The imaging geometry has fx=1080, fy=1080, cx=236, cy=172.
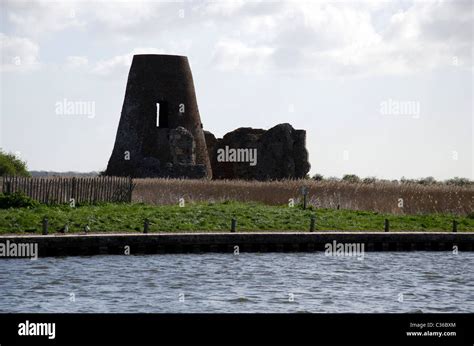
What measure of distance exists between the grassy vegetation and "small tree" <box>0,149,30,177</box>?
24.5 metres

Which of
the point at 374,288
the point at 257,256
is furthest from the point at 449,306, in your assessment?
the point at 257,256

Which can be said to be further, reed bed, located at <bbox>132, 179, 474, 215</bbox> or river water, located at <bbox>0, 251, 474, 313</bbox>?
reed bed, located at <bbox>132, 179, 474, 215</bbox>

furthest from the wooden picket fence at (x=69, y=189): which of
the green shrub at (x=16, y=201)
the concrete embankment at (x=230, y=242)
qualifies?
the concrete embankment at (x=230, y=242)

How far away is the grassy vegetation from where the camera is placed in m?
30.9

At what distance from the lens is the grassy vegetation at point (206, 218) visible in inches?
1216

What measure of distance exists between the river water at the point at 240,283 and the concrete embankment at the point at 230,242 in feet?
1.63

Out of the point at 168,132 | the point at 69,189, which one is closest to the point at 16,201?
the point at 69,189

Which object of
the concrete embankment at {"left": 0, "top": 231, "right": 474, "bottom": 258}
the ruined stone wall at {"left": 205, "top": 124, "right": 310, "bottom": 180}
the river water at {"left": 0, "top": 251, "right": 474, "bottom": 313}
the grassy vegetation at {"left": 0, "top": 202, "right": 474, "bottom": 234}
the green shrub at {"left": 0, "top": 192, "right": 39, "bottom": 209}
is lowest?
the river water at {"left": 0, "top": 251, "right": 474, "bottom": 313}

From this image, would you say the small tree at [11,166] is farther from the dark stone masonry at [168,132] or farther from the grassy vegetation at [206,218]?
the grassy vegetation at [206,218]

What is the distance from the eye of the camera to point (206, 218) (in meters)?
33.7

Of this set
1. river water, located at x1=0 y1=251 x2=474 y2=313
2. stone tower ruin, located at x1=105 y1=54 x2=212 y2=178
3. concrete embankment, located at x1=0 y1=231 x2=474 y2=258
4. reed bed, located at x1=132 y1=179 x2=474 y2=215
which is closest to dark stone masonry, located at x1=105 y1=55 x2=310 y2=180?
stone tower ruin, located at x1=105 y1=54 x2=212 y2=178

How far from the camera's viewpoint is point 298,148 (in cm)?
6144

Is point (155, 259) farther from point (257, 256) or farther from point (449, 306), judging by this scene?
point (449, 306)

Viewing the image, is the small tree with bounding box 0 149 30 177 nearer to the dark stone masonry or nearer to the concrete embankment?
the dark stone masonry
